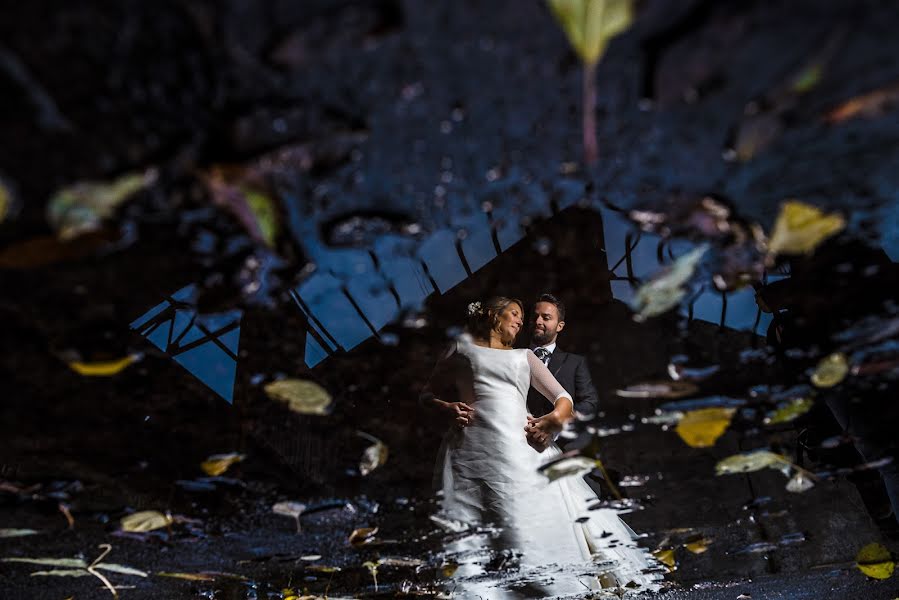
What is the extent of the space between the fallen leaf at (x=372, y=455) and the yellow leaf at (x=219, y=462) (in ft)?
0.86

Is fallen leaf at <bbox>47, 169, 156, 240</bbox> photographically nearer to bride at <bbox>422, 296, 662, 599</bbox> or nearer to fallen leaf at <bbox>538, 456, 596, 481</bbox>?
bride at <bbox>422, 296, 662, 599</bbox>

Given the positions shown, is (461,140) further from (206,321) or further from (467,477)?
(467,477)

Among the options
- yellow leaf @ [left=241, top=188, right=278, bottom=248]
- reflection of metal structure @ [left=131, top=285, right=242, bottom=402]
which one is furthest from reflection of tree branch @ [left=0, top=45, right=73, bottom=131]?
reflection of metal structure @ [left=131, top=285, right=242, bottom=402]

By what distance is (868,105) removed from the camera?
734mm

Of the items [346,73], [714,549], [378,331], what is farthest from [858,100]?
[714,549]

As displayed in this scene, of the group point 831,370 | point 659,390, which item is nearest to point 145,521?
point 659,390

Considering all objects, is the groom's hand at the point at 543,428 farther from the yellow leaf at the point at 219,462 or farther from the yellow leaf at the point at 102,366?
the yellow leaf at the point at 102,366

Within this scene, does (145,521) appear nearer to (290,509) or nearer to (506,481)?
(290,509)

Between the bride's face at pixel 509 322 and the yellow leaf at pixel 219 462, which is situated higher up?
the bride's face at pixel 509 322

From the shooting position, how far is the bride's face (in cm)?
108

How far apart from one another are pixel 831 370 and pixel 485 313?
2.35ft

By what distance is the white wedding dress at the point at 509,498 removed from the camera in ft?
4.18

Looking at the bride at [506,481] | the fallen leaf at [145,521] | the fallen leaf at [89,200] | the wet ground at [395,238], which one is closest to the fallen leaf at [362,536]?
the wet ground at [395,238]

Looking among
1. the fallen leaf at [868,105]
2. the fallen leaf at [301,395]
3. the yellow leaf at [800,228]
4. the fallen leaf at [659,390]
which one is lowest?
the fallen leaf at [659,390]
